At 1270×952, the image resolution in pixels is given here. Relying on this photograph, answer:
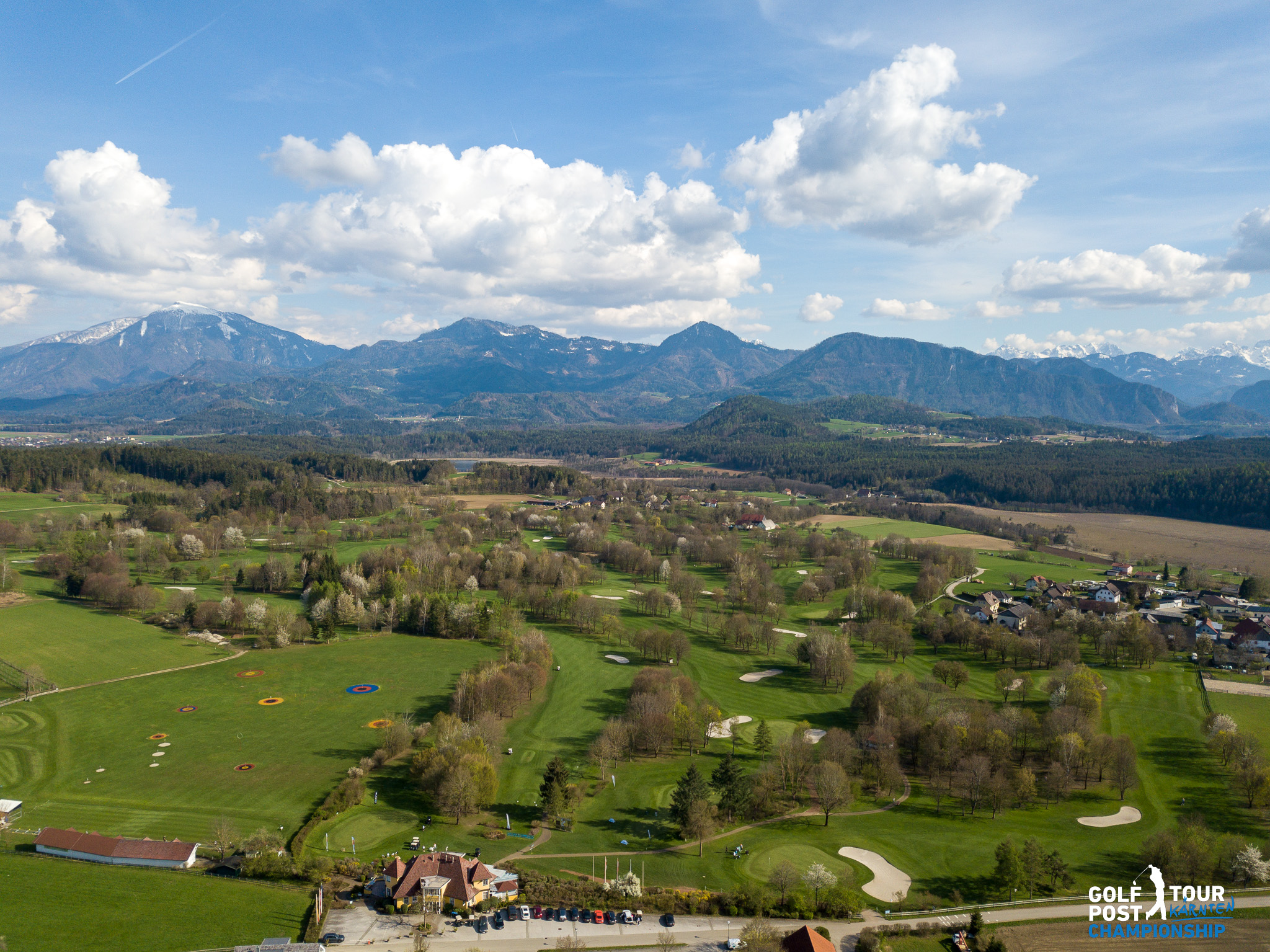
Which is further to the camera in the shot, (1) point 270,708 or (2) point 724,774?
(1) point 270,708

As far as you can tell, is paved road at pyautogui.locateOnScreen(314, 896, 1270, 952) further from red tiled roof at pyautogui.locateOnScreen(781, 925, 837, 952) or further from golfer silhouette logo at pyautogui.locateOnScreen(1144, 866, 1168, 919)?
golfer silhouette logo at pyautogui.locateOnScreen(1144, 866, 1168, 919)

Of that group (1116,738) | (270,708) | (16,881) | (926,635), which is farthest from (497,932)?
(926,635)

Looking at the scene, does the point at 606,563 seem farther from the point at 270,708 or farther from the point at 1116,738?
the point at 1116,738

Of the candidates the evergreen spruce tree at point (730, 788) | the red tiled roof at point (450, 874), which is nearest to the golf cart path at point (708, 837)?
the evergreen spruce tree at point (730, 788)

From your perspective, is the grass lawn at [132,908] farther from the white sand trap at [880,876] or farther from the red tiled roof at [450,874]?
the white sand trap at [880,876]

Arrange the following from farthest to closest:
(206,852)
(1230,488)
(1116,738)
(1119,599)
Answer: (1230,488), (1119,599), (1116,738), (206,852)

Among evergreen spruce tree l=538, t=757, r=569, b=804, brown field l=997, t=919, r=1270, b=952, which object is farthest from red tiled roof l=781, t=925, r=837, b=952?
evergreen spruce tree l=538, t=757, r=569, b=804

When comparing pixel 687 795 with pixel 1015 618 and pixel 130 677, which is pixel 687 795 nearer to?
pixel 130 677

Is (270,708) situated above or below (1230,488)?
below
